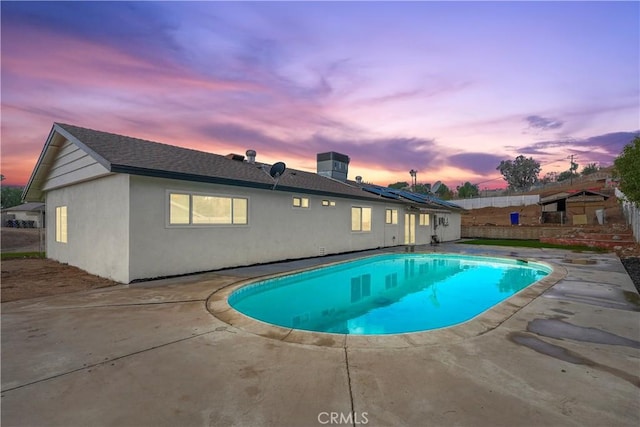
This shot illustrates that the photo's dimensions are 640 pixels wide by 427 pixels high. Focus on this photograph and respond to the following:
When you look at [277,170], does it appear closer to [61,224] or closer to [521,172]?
[61,224]

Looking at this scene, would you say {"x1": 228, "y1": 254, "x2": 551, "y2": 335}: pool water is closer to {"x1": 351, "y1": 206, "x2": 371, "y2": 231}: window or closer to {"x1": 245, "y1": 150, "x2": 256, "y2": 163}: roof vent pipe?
{"x1": 351, "y1": 206, "x2": 371, "y2": 231}: window

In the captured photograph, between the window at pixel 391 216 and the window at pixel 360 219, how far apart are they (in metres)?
1.85

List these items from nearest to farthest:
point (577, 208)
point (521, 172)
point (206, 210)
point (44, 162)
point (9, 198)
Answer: point (206, 210) < point (44, 162) < point (577, 208) < point (9, 198) < point (521, 172)

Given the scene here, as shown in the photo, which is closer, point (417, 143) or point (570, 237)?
point (570, 237)

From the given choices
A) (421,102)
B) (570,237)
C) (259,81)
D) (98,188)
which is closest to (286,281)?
(98,188)

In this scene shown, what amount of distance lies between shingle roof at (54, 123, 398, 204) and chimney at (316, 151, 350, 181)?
6564mm

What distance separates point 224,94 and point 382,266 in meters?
11.0

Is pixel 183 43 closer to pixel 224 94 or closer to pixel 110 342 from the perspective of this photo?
pixel 224 94

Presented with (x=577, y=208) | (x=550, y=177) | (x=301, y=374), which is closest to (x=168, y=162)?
(x=301, y=374)

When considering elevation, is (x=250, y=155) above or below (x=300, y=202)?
above

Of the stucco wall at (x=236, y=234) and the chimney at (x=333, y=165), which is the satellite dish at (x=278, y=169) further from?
the chimney at (x=333, y=165)

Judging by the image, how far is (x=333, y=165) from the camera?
763 inches

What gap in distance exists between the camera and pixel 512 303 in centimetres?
611

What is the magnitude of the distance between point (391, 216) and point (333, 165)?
16.0ft
